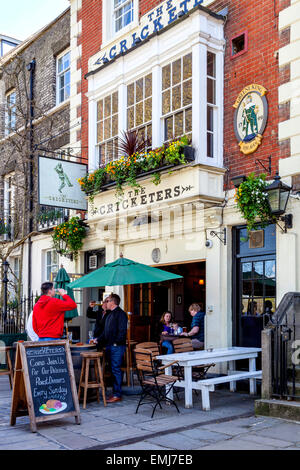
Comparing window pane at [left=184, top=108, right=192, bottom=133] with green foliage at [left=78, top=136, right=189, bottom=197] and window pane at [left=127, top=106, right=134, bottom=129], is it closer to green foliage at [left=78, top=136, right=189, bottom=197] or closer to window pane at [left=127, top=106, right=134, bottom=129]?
green foliage at [left=78, top=136, right=189, bottom=197]

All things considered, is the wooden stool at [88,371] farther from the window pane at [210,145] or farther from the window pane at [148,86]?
Result: the window pane at [148,86]

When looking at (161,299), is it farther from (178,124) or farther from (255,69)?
(255,69)

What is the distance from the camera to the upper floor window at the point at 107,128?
1228 centimetres

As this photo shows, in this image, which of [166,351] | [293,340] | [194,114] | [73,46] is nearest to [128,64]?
[194,114]

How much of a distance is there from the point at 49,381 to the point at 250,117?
5736mm

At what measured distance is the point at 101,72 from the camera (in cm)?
1268

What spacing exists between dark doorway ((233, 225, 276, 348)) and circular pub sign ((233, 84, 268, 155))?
155 centimetres

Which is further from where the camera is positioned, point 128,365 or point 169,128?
point 169,128

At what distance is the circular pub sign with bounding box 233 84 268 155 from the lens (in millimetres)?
9469

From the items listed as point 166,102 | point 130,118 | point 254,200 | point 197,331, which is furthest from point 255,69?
point 197,331

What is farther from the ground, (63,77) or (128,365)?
(63,77)

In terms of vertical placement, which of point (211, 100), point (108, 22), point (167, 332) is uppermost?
point (108, 22)

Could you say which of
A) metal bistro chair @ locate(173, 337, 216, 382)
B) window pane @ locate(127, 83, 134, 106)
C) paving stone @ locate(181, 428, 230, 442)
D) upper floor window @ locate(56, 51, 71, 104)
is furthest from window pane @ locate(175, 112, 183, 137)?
upper floor window @ locate(56, 51, 71, 104)

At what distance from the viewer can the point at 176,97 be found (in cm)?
1058
